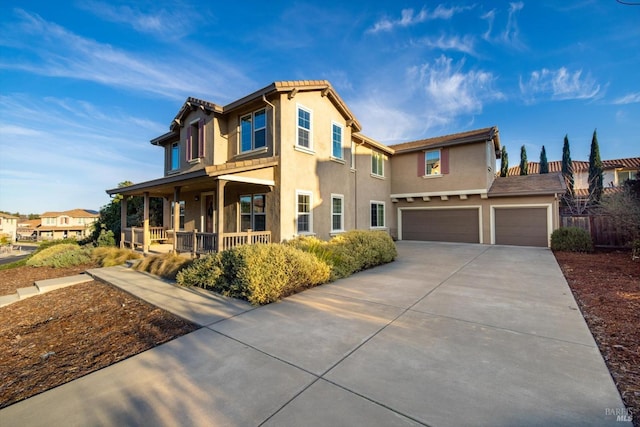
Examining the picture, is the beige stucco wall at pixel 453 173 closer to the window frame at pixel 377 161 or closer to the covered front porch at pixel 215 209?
the window frame at pixel 377 161

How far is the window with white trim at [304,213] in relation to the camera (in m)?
10.8

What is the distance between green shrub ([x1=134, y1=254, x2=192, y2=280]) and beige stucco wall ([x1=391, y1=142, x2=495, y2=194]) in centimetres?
1368

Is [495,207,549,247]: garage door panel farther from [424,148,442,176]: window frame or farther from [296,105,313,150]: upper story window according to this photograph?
[296,105,313,150]: upper story window

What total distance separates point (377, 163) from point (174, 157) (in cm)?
1224

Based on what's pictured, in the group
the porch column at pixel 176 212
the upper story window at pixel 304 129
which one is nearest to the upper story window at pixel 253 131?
the upper story window at pixel 304 129

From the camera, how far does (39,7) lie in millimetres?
8039

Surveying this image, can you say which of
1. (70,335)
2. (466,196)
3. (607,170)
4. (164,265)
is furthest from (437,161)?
(607,170)

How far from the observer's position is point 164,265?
8391 mm

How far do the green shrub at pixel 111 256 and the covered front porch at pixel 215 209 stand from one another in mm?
703

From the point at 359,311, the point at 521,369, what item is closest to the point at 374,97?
the point at 359,311

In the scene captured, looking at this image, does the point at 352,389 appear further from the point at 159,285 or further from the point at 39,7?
the point at 39,7

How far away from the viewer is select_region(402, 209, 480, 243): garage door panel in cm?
1580

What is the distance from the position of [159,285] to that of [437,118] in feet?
62.8

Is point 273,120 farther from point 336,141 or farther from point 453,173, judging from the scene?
point 453,173
